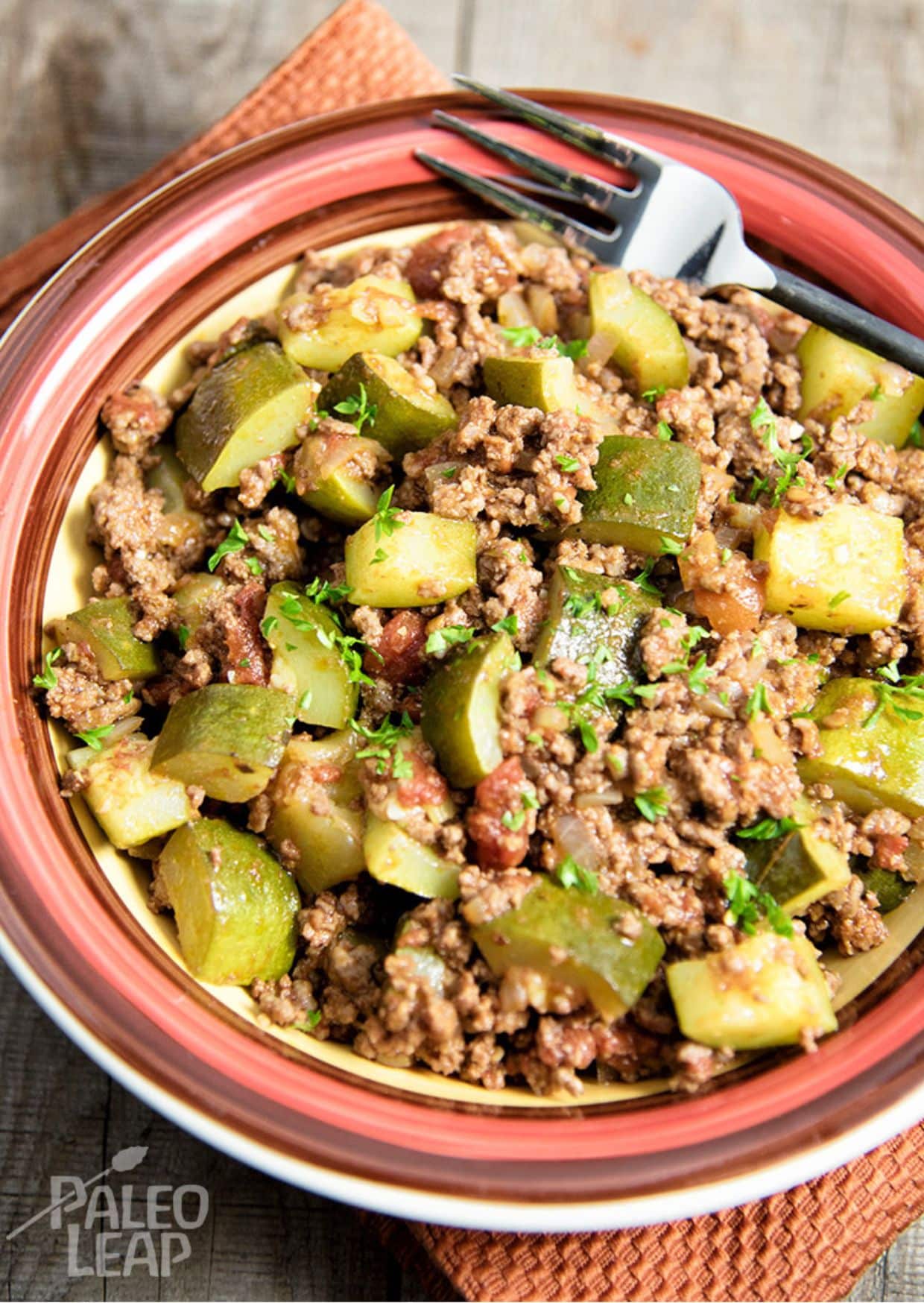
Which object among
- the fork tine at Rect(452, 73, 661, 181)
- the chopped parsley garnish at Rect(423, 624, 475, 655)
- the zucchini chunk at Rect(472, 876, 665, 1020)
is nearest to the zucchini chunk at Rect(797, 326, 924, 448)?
the fork tine at Rect(452, 73, 661, 181)

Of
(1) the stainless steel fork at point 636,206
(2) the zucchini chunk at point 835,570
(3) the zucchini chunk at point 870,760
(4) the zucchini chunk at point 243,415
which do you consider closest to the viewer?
(3) the zucchini chunk at point 870,760

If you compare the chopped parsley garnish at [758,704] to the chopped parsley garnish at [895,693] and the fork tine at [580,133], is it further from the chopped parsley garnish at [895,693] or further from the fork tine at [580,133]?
the fork tine at [580,133]

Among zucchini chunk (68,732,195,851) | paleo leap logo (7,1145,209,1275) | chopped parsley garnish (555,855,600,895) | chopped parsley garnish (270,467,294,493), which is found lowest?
paleo leap logo (7,1145,209,1275)

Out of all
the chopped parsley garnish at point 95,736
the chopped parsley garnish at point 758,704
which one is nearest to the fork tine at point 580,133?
the chopped parsley garnish at point 758,704

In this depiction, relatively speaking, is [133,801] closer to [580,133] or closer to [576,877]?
[576,877]

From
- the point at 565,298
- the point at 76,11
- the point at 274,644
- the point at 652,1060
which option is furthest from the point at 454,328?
the point at 76,11

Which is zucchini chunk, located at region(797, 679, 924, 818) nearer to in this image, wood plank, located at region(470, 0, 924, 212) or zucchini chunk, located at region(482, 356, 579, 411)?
zucchini chunk, located at region(482, 356, 579, 411)

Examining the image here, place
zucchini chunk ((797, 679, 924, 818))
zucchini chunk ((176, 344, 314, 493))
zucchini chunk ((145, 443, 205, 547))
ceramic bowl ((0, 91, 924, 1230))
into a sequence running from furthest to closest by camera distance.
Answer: zucchini chunk ((145, 443, 205, 547)) → zucchini chunk ((176, 344, 314, 493)) → zucchini chunk ((797, 679, 924, 818)) → ceramic bowl ((0, 91, 924, 1230))
